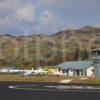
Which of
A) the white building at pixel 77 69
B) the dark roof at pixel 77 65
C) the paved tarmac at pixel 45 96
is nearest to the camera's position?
the paved tarmac at pixel 45 96

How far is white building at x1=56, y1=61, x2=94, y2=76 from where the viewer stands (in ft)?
574

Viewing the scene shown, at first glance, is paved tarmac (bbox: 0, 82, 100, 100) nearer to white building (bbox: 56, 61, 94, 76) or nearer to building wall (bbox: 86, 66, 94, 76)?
building wall (bbox: 86, 66, 94, 76)

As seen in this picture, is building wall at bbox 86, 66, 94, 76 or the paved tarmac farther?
building wall at bbox 86, 66, 94, 76

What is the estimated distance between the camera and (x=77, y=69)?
17838 centimetres

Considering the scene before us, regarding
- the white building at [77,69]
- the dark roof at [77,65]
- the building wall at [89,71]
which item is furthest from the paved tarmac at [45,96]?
the dark roof at [77,65]

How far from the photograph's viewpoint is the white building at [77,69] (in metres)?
175

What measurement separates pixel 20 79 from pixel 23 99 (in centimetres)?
8215

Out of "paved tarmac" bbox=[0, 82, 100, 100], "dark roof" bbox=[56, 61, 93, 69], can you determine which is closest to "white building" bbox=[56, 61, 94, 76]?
"dark roof" bbox=[56, 61, 93, 69]

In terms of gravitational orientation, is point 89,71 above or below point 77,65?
below

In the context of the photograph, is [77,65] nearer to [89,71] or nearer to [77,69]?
[77,69]

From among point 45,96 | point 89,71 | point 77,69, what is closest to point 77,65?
point 77,69

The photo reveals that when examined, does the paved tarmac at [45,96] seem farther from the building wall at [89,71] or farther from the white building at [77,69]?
the white building at [77,69]

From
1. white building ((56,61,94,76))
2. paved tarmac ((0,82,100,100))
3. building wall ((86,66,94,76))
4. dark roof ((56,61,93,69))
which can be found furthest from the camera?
dark roof ((56,61,93,69))

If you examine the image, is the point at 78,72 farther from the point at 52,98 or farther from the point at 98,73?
the point at 52,98
